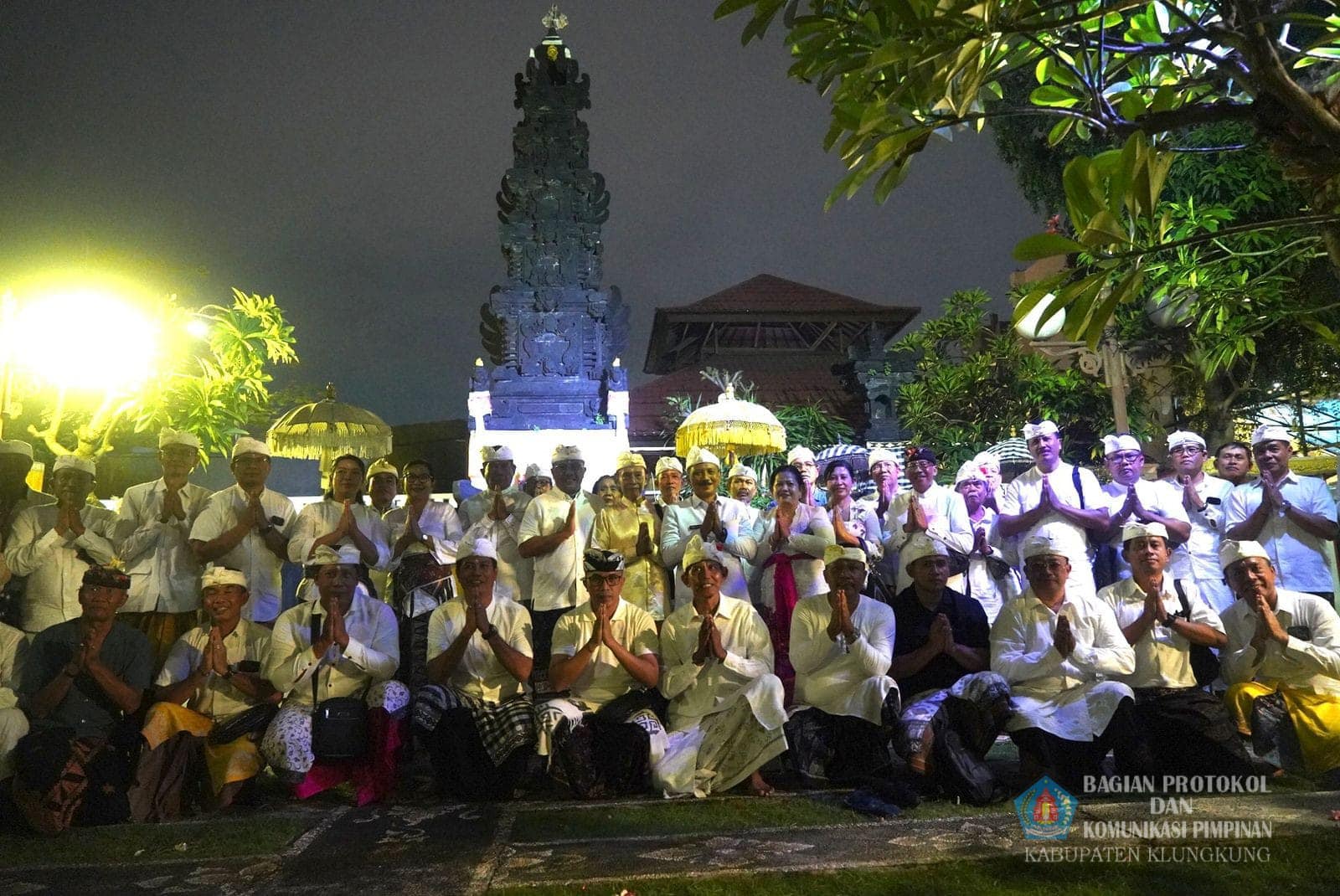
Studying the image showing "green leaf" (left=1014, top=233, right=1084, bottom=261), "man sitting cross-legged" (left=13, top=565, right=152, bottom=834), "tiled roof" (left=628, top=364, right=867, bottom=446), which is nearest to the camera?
"green leaf" (left=1014, top=233, right=1084, bottom=261)

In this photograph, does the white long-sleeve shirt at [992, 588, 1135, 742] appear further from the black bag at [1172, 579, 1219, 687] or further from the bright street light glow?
the bright street light glow

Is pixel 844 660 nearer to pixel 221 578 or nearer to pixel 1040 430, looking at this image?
pixel 1040 430

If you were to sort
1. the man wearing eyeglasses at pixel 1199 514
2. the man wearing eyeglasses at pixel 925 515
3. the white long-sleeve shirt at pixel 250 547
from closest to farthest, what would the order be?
the white long-sleeve shirt at pixel 250 547 < the man wearing eyeglasses at pixel 1199 514 < the man wearing eyeglasses at pixel 925 515

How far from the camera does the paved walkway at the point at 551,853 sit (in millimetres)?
3529

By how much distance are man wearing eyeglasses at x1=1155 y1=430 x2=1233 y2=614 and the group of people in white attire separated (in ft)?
0.09

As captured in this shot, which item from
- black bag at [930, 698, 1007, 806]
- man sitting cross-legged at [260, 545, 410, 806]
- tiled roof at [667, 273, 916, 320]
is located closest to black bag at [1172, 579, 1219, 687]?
black bag at [930, 698, 1007, 806]

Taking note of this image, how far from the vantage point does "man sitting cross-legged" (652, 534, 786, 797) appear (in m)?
4.83

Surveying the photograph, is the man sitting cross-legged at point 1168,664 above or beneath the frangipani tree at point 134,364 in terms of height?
beneath

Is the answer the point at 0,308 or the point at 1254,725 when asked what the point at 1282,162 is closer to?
the point at 1254,725

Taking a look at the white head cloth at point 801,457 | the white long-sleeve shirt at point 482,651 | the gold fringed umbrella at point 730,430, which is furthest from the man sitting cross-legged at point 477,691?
the gold fringed umbrella at point 730,430

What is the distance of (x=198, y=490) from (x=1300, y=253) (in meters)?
6.38

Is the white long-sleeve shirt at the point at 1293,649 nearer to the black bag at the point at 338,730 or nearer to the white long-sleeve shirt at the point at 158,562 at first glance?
the black bag at the point at 338,730

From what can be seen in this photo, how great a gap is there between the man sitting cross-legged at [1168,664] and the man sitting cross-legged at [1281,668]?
0.42ft

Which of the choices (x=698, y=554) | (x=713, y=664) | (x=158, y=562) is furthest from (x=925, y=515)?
(x=158, y=562)
